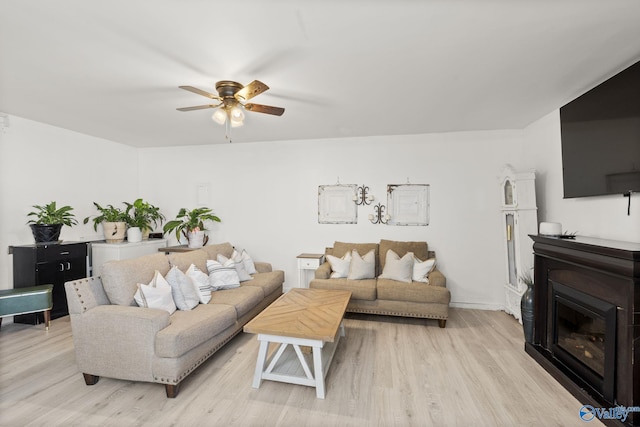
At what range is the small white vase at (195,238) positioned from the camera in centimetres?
476

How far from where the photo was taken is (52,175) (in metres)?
4.04

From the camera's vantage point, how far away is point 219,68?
2.35 metres

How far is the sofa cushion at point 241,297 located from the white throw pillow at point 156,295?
1.50 feet

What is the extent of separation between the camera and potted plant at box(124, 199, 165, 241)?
15.6ft

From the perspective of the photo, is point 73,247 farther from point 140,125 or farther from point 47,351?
point 140,125

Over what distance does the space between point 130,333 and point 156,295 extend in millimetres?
427

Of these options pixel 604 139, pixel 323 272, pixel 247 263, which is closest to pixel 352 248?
pixel 323 272

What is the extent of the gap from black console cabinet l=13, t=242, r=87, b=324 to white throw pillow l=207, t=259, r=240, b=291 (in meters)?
1.99

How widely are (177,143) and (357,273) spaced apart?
3769mm

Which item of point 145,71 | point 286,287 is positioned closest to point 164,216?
point 286,287

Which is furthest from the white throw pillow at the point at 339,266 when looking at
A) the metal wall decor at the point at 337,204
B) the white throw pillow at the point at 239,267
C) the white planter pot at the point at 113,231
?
the white planter pot at the point at 113,231

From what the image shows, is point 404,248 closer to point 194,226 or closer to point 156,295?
point 156,295

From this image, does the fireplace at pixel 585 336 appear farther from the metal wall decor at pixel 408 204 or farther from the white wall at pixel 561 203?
the metal wall decor at pixel 408 204

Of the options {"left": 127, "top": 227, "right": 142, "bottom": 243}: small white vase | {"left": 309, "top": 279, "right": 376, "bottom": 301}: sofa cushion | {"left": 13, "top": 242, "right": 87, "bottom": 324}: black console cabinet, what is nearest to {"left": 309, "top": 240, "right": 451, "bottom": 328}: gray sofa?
{"left": 309, "top": 279, "right": 376, "bottom": 301}: sofa cushion
